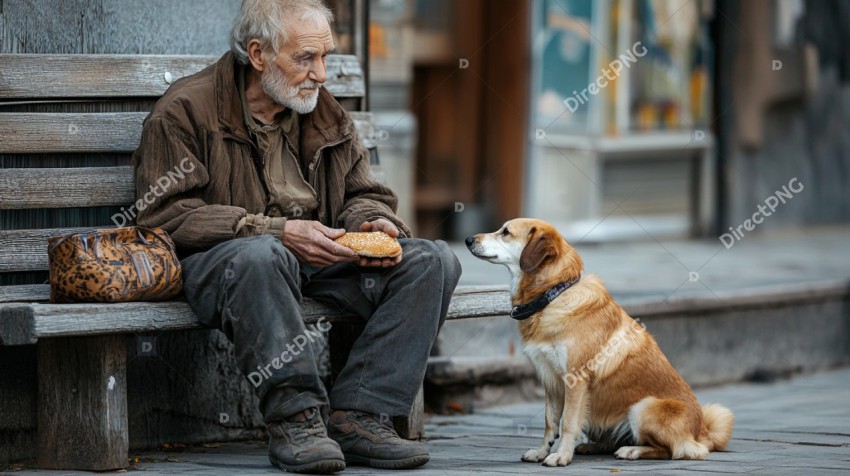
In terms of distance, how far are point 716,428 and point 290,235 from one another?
1523mm

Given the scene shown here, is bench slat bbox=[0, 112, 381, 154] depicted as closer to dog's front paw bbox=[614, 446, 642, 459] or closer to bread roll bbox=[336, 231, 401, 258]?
bread roll bbox=[336, 231, 401, 258]

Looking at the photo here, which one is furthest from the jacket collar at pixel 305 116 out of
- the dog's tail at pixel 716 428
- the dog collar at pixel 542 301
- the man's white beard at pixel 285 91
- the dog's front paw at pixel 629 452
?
the dog's tail at pixel 716 428

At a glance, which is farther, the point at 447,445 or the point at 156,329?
the point at 447,445

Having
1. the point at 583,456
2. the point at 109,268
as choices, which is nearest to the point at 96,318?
the point at 109,268

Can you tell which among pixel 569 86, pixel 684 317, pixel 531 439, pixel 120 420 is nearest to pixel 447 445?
pixel 531 439

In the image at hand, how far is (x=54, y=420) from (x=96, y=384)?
8.4 inches

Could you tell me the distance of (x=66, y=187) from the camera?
181 inches

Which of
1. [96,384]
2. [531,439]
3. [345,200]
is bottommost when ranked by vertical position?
[531,439]

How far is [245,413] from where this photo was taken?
201 inches

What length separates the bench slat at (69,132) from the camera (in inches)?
178

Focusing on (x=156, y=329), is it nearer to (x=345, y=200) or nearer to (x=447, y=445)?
(x=345, y=200)

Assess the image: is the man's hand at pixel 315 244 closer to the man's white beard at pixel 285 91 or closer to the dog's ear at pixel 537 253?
the man's white beard at pixel 285 91

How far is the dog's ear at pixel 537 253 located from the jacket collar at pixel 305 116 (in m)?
0.73

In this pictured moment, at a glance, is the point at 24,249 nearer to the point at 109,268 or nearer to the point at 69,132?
the point at 69,132
